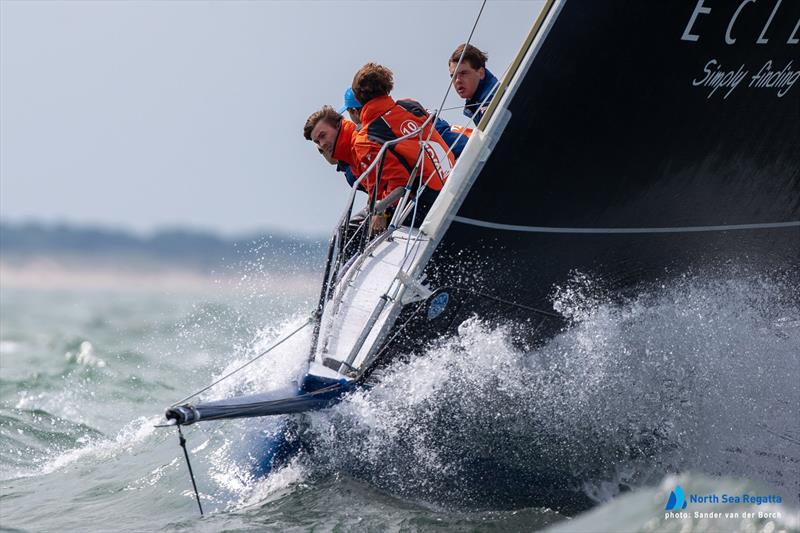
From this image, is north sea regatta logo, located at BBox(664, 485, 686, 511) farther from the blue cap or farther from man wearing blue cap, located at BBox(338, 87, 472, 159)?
the blue cap

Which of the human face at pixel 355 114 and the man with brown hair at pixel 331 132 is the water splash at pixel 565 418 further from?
the human face at pixel 355 114

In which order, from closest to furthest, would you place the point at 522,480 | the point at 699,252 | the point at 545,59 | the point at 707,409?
1. the point at 545,59
2. the point at 522,480
3. the point at 707,409
4. the point at 699,252

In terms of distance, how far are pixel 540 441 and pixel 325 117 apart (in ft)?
6.48

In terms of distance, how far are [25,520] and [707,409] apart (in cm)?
317

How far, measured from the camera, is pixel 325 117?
479 centimetres

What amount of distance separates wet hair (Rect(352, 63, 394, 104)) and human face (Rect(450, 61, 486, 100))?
0.47 m

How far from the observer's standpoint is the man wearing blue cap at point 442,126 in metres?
4.91

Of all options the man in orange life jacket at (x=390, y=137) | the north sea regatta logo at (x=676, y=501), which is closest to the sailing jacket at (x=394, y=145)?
the man in orange life jacket at (x=390, y=137)

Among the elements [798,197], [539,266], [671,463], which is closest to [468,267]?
[539,266]

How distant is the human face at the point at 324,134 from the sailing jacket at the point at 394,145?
177mm

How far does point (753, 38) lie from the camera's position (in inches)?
160

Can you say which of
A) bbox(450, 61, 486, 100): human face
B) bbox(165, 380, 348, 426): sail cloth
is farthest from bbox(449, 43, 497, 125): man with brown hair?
bbox(165, 380, 348, 426): sail cloth

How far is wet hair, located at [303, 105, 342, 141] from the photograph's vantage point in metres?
4.79

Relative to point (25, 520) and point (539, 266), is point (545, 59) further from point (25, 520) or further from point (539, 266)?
point (25, 520)
